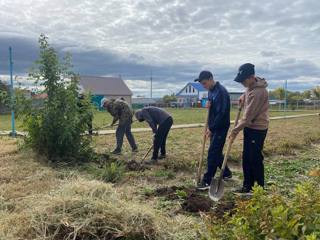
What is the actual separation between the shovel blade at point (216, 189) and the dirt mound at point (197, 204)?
8.8 inches

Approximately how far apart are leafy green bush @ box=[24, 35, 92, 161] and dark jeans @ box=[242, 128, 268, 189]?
395cm

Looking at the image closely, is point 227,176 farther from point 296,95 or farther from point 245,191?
point 296,95

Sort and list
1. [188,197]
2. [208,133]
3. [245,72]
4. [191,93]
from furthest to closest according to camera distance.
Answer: [191,93]
[208,133]
[245,72]
[188,197]

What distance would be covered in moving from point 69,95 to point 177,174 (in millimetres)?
2918

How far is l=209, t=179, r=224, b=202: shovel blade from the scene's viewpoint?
5.40 meters

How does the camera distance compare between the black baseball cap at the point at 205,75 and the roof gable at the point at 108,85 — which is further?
the roof gable at the point at 108,85

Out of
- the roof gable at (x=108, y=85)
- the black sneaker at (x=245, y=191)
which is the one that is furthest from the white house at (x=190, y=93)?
the black sneaker at (x=245, y=191)

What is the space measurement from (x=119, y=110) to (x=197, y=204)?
201 inches

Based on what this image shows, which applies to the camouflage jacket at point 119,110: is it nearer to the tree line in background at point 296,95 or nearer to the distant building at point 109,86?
the distant building at point 109,86

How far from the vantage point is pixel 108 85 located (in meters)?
64.9

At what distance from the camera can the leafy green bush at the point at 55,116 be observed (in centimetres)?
797

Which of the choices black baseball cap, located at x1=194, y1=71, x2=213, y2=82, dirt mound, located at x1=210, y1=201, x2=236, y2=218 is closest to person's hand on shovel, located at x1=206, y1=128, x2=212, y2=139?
black baseball cap, located at x1=194, y1=71, x2=213, y2=82

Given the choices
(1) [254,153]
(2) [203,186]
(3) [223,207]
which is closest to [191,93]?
(2) [203,186]

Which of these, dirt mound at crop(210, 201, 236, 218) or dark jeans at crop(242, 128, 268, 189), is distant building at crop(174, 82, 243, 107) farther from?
dirt mound at crop(210, 201, 236, 218)
